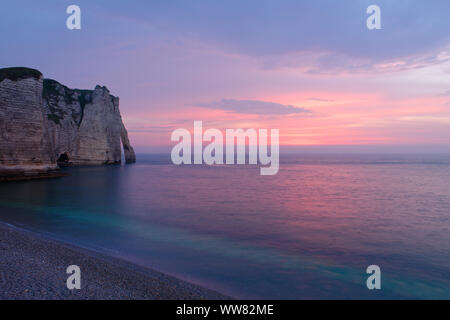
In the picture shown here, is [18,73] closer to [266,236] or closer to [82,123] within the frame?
[82,123]

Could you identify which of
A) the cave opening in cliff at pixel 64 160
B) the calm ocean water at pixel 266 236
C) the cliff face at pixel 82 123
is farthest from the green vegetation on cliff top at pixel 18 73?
the cave opening in cliff at pixel 64 160

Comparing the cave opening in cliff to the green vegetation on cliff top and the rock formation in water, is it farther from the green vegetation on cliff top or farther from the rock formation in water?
the green vegetation on cliff top

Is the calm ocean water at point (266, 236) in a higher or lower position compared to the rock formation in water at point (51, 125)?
lower

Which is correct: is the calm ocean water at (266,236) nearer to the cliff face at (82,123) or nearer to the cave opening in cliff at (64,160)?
the cliff face at (82,123)

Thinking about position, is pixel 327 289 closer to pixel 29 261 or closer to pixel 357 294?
pixel 357 294

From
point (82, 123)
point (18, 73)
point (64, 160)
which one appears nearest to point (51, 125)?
point (82, 123)

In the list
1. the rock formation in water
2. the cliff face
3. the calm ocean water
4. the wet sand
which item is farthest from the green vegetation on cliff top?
the wet sand

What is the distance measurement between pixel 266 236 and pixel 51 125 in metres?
56.5

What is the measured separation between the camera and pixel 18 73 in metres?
36.3

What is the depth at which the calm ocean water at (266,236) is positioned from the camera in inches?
387

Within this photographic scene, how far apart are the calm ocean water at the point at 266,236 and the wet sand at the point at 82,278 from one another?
1.23 meters

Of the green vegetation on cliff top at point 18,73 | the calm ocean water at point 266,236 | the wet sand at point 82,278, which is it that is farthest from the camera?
the green vegetation on cliff top at point 18,73

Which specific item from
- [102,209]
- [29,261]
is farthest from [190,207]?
[29,261]

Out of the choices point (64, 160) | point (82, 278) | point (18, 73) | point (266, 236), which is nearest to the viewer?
point (82, 278)
